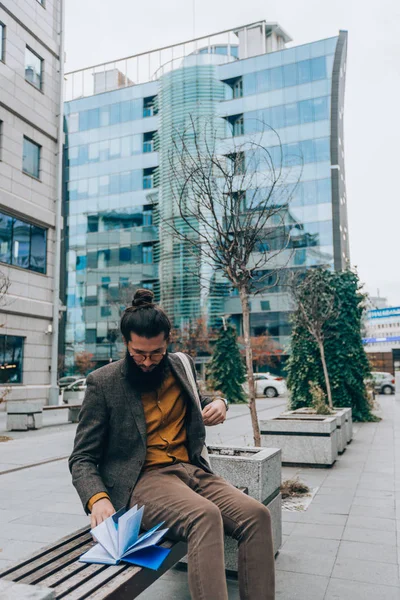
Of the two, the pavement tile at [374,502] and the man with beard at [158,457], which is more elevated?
the man with beard at [158,457]

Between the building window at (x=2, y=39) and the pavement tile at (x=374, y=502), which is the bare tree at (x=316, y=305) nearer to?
the pavement tile at (x=374, y=502)

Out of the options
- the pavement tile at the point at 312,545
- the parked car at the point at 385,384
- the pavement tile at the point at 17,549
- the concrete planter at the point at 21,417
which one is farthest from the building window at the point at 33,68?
the parked car at the point at 385,384

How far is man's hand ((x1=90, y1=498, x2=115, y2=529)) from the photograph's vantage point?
2.57 metres

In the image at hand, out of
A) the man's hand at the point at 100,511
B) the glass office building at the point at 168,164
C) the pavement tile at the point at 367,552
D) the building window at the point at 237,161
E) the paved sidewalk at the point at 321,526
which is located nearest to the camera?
the man's hand at the point at 100,511

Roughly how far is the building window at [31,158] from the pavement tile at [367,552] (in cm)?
1905

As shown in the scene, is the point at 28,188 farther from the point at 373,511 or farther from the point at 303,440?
the point at 373,511

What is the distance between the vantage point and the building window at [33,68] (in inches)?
828

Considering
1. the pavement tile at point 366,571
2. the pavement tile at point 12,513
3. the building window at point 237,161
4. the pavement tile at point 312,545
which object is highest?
the building window at point 237,161

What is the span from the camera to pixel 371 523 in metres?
5.04

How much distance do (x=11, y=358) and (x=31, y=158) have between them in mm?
7724

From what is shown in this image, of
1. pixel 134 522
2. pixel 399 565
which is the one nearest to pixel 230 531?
pixel 134 522

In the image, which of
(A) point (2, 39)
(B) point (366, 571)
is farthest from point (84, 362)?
(B) point (366, 571)

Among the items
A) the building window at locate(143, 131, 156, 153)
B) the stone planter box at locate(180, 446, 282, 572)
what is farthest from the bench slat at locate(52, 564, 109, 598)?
the building window at locate(143, 131, 156, 153)

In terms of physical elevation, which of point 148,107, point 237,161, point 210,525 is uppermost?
point 148,107
